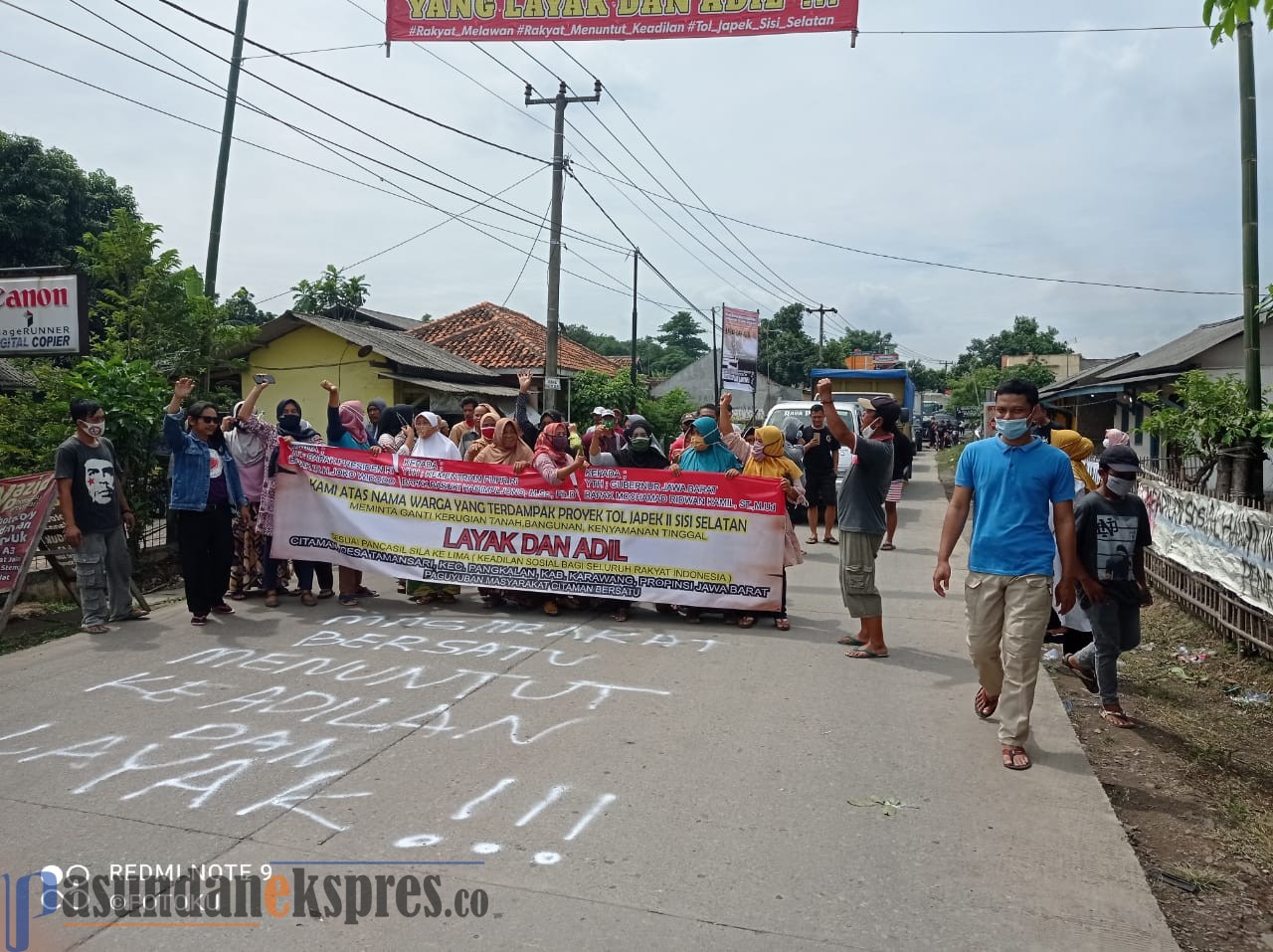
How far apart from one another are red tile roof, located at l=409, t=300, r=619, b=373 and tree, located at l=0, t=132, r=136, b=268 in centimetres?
943

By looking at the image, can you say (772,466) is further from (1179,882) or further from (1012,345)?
(1012,345)

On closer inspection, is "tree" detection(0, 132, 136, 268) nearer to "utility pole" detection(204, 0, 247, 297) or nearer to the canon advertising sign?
"utility pole" detection(204, 0, 247, 297)

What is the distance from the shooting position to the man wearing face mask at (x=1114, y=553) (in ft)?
17.3

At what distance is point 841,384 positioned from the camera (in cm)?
A: 2466

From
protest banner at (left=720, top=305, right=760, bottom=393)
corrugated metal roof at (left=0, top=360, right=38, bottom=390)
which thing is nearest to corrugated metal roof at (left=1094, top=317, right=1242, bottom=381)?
protest banner at (left=720, top=305, right=760, bottom=393)

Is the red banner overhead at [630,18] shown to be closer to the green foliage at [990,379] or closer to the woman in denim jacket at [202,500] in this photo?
the woman in denim jacket at [202,500]

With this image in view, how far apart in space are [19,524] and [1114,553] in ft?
24.3

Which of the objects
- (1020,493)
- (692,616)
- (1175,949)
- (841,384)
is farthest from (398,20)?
(841,384)

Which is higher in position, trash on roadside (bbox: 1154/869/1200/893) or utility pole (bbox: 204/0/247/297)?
utility pole (bbox: 204/0/247/297)

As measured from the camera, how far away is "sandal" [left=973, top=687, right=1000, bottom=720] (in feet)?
16.8

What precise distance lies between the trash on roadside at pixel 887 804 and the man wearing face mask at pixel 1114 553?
191 cm

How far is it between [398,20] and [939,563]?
7.58 m

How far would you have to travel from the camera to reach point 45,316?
866 cm

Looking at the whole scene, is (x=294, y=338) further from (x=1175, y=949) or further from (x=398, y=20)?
(x=1175, y=949)
